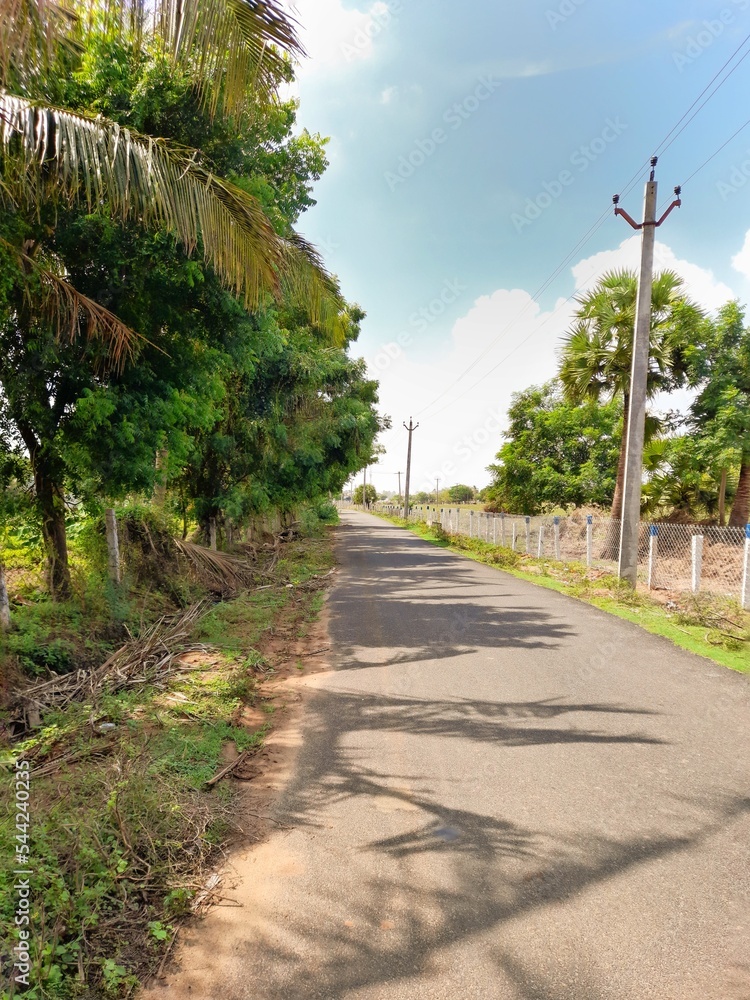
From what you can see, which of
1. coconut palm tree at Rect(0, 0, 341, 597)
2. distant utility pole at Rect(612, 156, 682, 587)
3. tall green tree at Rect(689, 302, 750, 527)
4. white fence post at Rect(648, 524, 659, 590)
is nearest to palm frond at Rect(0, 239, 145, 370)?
coconut palm tree at Rect(0, 0, 341, 597)

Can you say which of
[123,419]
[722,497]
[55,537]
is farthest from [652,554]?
[55,537]

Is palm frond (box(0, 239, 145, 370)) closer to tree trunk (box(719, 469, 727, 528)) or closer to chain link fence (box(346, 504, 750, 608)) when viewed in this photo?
chain link fence (box(346, 504, 750, 608))

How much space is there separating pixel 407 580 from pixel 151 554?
6.29 m

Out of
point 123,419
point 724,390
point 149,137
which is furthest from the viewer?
point 724,390

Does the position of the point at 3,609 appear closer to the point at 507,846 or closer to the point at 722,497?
the point at 507,846

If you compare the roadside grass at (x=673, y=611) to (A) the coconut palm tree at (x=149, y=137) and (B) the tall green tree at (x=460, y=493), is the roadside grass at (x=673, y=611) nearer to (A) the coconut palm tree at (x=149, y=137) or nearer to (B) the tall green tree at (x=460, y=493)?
(A) the coconut palm tree at (x=149, y=137)

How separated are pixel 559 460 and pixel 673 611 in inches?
694

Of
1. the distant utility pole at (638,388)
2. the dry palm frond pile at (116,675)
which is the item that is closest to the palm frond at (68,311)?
the dry palm frond pile at (116,675)

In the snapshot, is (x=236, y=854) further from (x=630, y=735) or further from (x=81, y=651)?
(x=81, y=651)

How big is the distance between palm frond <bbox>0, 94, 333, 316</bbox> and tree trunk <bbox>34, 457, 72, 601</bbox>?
3164 mm

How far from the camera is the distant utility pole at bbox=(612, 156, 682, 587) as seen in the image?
1058cm

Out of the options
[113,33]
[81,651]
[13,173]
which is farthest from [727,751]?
[113,33]

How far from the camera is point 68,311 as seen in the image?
549 centimetres

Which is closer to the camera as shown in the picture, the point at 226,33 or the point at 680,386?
the point at 226,33
